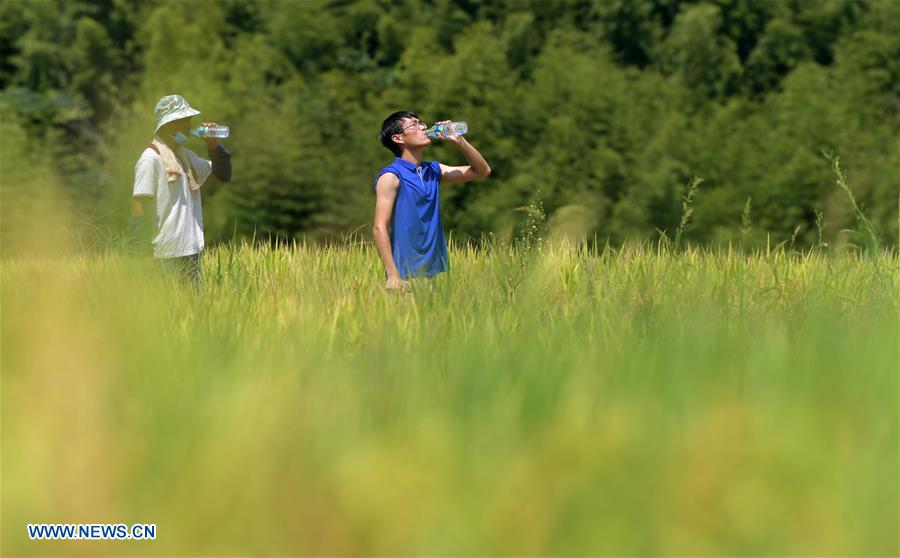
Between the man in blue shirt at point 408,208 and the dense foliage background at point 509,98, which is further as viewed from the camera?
the dense foliage background at point 509,98

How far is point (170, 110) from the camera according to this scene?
20.5ft

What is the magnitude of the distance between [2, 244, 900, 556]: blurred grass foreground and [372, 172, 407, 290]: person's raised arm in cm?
139

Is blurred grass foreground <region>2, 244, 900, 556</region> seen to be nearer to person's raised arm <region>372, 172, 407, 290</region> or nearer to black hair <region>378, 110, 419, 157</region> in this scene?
person's raised arm <region>372, 172, 407, 290</region>

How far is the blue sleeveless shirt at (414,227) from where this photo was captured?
18.9 ft

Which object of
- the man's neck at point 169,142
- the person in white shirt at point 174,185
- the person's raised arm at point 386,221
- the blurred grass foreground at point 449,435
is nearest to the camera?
the blurred grass foreground at point 449,435

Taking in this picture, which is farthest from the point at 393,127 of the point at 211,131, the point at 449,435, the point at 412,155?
the point at 449,435

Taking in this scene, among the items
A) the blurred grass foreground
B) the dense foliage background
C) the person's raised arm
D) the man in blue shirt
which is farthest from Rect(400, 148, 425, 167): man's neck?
the dense foliage background

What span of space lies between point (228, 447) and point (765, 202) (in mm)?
28707

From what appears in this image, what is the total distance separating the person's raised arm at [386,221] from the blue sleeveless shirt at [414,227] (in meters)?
0.04

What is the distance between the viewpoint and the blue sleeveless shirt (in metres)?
5.75

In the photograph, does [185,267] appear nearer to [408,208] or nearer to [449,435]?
[408,208]

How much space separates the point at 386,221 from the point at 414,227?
0.51 ft

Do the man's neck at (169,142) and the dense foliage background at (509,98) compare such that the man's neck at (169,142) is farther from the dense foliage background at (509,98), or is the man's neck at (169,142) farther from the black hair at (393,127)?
the dense foliage background at (509,98)

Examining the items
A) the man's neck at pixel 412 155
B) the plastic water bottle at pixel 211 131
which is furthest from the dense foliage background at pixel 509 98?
the man's neck at pixel 412 155
